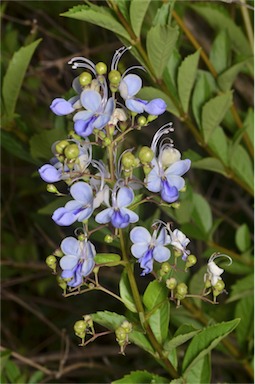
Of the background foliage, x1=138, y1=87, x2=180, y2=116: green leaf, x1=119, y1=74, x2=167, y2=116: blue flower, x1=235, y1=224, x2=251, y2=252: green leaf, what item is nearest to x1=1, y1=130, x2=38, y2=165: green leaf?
the background foliage

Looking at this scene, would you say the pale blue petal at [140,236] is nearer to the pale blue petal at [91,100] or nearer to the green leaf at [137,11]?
the pale blue petal at [91,100]

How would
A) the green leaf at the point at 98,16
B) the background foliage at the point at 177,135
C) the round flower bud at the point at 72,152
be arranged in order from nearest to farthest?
the round flower bud at the point at 72,152
the green leaf at the point at 98,16
the background foliage at the point at 177,135

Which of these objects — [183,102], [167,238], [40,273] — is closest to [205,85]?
[183,102]

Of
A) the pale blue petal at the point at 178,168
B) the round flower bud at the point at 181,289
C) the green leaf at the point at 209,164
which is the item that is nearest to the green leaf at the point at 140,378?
the round flower bud at the point at 181,289

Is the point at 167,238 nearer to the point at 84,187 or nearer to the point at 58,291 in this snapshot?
the point at 84,187

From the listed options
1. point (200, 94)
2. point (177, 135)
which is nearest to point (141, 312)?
point (200, 94)

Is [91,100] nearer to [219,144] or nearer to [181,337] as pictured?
[181,337]
